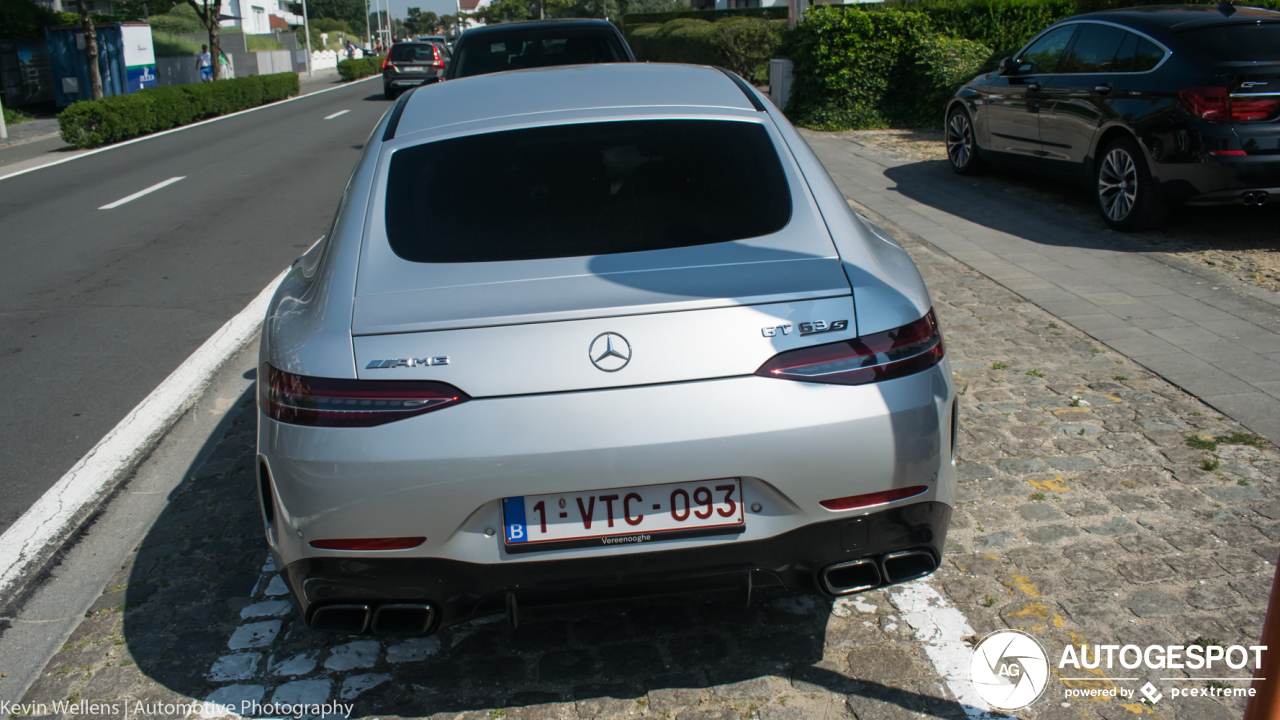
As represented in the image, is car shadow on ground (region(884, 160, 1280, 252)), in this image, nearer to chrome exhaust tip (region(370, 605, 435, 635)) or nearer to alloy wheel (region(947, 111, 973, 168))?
alloy wheel (region(947, 111, 973, 168))

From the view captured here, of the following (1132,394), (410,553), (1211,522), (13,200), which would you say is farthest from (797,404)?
(13,200)

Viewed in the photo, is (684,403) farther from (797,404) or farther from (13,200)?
(13,200)

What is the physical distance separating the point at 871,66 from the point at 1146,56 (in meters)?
8.77

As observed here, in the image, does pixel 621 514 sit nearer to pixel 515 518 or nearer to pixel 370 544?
pixel 515 518

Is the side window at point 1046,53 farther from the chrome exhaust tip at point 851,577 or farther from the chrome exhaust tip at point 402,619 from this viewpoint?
the chrome exhaust tip at point 402,619

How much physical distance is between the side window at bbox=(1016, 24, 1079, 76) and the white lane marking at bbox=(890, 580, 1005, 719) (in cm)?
743

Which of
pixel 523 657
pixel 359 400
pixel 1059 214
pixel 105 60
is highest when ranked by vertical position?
pixel 105 60

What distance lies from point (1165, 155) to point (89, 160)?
53.6 feet

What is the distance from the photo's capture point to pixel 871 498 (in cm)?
241

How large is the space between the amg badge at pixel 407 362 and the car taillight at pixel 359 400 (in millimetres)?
36

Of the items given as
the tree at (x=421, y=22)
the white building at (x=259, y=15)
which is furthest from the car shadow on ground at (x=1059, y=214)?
the tree at (x=421, y=22)

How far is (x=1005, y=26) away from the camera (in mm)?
16609

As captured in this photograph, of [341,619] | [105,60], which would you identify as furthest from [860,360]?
[105,60]

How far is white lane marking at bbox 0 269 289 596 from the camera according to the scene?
380 cm
